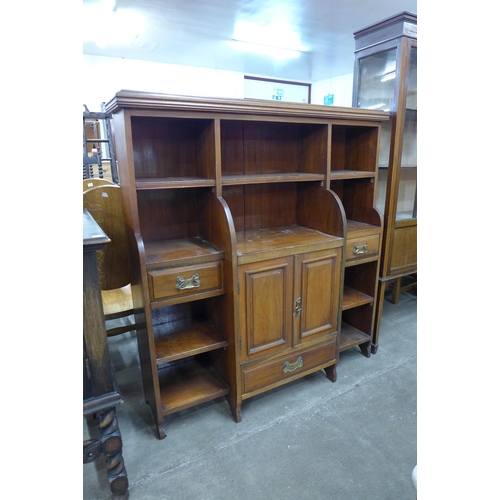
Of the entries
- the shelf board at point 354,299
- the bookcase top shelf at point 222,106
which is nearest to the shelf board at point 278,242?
the shelf board at point 354,299

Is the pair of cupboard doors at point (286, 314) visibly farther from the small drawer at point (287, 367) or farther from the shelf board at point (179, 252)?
the shelf board at point (179, 252)

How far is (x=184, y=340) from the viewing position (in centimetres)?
168

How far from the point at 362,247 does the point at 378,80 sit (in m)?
1.09

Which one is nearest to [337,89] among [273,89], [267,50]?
[273,89]

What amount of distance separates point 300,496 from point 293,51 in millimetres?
5627

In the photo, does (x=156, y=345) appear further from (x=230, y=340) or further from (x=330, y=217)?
(x=330, y=217)

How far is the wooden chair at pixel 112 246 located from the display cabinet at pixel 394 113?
160cm

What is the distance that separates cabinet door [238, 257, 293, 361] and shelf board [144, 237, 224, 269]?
0.54ft

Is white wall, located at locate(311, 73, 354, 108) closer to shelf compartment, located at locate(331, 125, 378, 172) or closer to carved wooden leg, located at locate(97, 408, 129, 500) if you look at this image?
shelf compartment, located at locate(331, 125, 378, 172)

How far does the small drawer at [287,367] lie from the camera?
5.55 feet

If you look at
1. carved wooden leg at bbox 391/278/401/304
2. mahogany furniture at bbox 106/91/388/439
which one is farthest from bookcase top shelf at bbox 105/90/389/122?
carved wooden leg at bbox 391/278/401/304

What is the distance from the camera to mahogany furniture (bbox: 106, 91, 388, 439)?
4.80 feet

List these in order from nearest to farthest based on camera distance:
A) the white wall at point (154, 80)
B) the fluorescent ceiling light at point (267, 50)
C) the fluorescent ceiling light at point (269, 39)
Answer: the fluorescent ceiling light at point (269, 39)
the fluorescent ceiling light at point (267, 50)
the white wall at point (154, 80)
